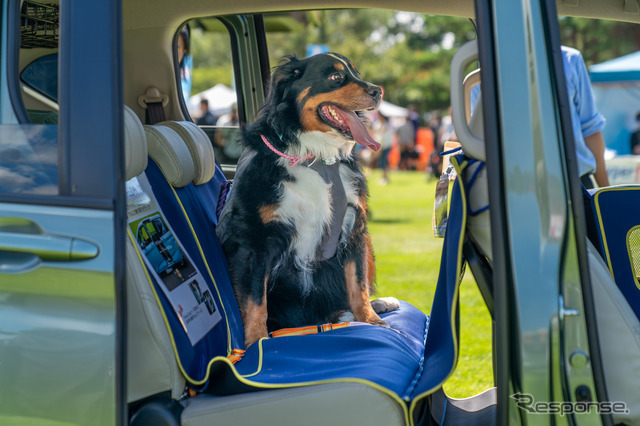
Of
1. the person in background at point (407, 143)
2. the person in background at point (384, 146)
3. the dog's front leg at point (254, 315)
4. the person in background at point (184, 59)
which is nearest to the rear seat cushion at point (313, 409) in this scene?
the dog's front leg at point (254, 315)

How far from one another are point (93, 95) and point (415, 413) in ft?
4.01

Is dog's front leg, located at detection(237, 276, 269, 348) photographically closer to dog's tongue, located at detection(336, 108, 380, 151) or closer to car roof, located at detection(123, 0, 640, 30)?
dog's tongue, located at detection(336, 108, 380, 151)

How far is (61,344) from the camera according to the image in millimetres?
1533

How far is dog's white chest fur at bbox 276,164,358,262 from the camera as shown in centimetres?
253

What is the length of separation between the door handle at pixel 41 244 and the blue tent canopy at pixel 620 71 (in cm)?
1106

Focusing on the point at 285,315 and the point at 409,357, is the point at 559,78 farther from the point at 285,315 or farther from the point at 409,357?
the point at 285,315

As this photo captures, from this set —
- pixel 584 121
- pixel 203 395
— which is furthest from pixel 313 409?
pixel 584 121

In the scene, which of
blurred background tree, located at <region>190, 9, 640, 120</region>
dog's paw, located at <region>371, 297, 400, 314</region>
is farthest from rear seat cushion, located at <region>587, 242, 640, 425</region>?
blurred background tree, located at <region>190, 9, 640, 120</region>

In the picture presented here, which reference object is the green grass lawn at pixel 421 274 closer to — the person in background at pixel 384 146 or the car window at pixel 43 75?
the car window at pixel 43 75

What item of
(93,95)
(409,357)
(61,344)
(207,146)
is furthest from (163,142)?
(409,357)

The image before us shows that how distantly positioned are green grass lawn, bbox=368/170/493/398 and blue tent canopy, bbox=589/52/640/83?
12.2 ft

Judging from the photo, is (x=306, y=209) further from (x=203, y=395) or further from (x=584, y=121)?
(x=584, y=121)

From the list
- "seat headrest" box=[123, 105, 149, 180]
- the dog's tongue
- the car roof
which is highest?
the car roof

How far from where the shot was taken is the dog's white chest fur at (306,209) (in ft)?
8.29
